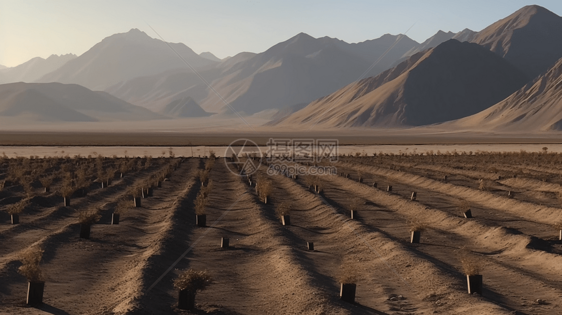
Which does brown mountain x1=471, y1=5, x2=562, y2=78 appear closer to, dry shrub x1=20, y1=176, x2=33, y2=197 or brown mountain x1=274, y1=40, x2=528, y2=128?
brown mountain x1=274, y1=40, x2=528, y2=128

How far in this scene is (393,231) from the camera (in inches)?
561

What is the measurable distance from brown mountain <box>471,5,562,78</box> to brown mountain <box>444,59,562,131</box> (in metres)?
41.8

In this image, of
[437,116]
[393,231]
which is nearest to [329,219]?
[393,231]

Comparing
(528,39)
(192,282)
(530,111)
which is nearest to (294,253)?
(192,282)

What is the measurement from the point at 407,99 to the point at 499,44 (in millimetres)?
53873

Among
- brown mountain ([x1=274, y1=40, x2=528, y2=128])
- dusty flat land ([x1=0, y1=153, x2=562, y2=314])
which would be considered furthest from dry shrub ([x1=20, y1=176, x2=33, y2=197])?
brown mountain ([x1=274, y1=40, x2=528, y2=128])

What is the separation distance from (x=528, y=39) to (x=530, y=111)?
248 feet

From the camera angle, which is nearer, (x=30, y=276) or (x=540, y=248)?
(x=30, y=276)

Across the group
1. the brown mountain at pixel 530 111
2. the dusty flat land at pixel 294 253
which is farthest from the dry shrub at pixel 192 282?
the brown mountain at pixel 530 111

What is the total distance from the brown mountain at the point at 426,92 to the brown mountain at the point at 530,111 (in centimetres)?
1316

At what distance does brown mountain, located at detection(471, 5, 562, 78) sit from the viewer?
6742 inches

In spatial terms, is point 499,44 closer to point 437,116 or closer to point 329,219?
point 437,116

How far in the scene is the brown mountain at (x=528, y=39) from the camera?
171 meters

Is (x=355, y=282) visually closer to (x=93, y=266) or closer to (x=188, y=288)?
(x=188, y=288)
